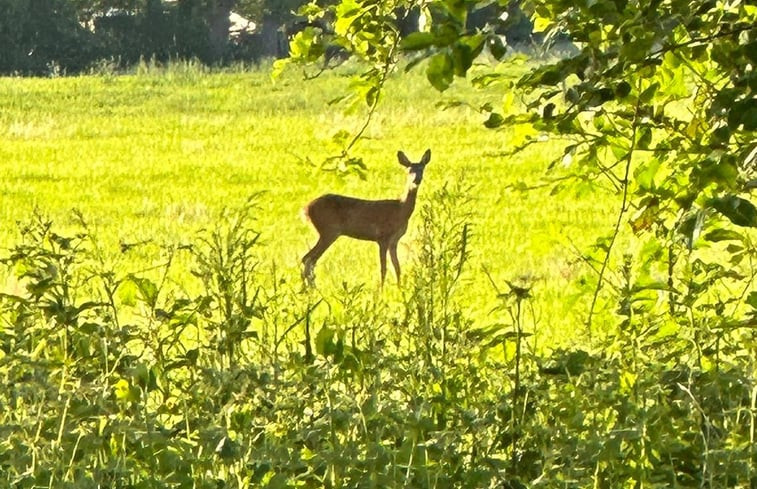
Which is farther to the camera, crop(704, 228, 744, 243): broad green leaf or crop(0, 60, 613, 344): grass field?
crop(0, 60, 613, 344): grass field

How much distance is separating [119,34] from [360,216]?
46334 millimetres

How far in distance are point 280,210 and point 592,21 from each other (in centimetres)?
1239

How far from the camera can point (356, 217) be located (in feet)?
41.4

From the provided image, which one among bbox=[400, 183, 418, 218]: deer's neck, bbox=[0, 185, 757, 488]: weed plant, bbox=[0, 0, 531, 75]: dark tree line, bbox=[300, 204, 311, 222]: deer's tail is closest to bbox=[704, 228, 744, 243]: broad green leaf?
bbox=[0, 185, 757, 488]: weed plant

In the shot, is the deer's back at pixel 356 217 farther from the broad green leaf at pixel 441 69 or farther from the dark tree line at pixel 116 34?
the dark tree line at pixel 116 34

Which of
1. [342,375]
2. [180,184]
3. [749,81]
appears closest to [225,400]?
[342,375]

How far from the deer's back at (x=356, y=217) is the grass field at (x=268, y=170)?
28 centimetres

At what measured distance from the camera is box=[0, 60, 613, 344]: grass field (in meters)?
11.7

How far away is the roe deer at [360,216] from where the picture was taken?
→ 41.1 ft

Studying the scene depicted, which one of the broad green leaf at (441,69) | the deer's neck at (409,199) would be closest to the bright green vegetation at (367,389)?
the broad green leaf at (441,69)

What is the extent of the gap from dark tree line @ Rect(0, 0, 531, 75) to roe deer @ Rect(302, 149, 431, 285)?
39.4 meters

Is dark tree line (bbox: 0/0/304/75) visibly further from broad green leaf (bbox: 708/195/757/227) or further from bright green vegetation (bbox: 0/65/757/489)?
A: broad green leaf (bbox: 708/195/757/227)

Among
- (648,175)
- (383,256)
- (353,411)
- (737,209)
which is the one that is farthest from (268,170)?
(737,209)

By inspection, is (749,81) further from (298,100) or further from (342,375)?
(298,100)
